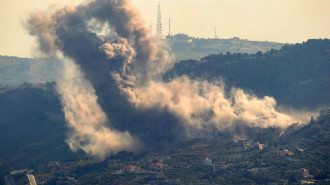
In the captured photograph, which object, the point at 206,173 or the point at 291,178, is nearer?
the point at 291,178

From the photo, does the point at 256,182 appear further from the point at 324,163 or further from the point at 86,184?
the point at 86,184

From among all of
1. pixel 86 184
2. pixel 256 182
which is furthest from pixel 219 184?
pixel 86 184

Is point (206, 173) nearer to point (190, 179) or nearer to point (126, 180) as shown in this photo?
point (190, 179)

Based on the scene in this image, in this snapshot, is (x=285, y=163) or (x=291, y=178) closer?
(x=291, y=178)

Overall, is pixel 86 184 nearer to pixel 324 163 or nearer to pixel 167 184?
pixel 167 184

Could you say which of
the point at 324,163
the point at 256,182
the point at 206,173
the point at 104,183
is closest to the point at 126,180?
the point at 104,183

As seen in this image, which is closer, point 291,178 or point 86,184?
point 291,178

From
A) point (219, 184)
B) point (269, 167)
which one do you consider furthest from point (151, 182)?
point (269, 167)
